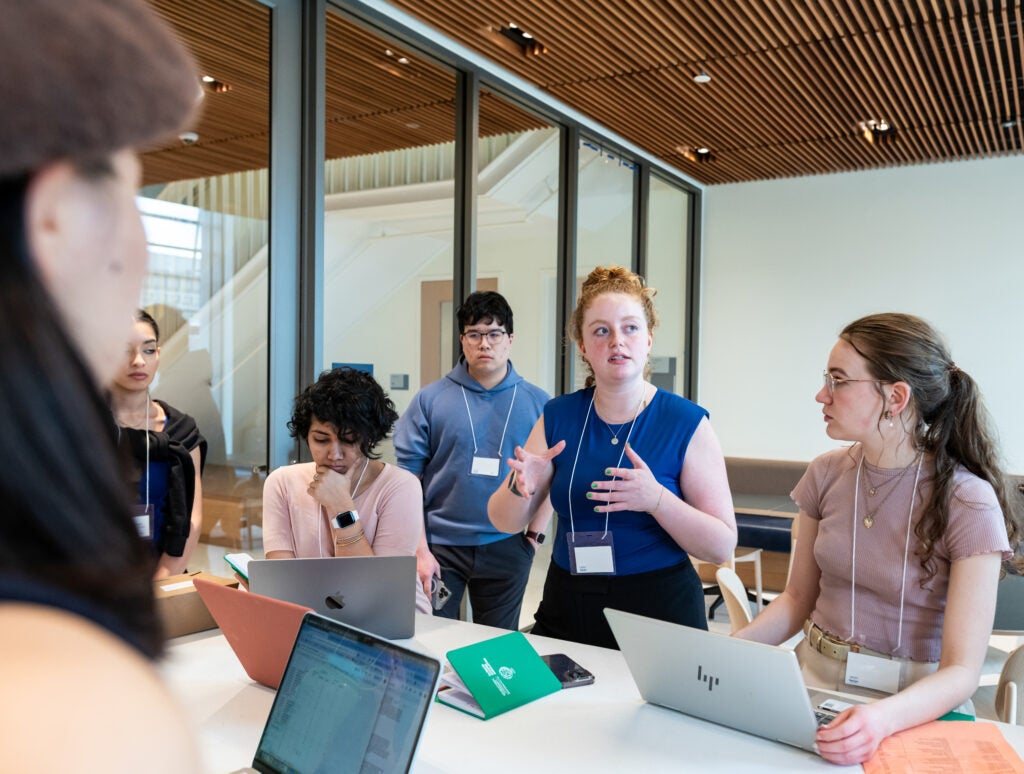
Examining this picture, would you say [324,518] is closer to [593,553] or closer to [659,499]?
[593,553]

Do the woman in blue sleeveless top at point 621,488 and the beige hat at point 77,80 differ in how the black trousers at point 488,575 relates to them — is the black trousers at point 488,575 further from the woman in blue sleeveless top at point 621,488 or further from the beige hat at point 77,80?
the beige hat at point 77,80

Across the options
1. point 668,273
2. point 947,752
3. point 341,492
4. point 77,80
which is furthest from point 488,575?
point 668,273

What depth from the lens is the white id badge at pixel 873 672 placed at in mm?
2000

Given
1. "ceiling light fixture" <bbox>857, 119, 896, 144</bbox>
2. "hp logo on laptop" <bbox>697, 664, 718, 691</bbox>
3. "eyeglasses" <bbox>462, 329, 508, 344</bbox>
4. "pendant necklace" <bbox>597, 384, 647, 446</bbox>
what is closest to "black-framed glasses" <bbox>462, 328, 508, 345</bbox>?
"eyeglasses" <bbox>462, 329, 508, 344</bbox>

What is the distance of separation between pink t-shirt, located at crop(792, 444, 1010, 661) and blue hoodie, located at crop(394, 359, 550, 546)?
153 cm

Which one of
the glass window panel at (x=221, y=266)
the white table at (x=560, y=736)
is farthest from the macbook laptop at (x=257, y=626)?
the glass window panel at (x=221, y=266)

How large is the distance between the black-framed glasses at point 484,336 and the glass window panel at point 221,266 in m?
0.97

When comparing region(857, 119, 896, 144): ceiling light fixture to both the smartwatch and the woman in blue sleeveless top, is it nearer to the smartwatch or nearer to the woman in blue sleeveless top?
the woman in blue sleeveless top

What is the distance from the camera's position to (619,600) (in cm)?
235

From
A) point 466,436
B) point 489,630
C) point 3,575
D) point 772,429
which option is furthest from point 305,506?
point 772,429

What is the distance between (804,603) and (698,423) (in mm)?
576

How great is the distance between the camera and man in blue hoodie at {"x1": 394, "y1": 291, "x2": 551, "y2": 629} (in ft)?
11.3

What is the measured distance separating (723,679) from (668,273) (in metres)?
6.77

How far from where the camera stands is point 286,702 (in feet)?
4.83
